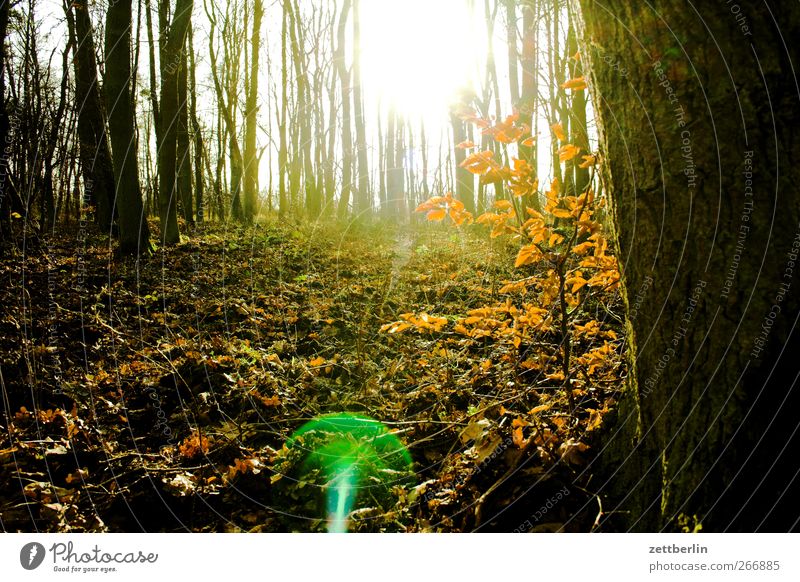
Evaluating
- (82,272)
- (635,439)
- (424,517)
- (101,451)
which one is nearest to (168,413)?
(101,451)

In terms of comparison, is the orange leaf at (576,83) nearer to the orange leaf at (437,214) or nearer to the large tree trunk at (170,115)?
the orange leaf at (437,214)

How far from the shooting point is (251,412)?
2.93m

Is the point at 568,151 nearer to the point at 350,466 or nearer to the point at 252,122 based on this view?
the point at 350,466

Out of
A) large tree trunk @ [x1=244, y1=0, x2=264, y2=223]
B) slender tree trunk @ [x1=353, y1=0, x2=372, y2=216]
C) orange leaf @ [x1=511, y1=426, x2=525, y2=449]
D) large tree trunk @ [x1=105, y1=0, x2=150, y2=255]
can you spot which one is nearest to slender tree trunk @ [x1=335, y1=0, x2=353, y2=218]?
slender tree trunk @ [x1=353, y1=0, x2=372, y2=216]

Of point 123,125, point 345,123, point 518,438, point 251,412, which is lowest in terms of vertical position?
point 251,412

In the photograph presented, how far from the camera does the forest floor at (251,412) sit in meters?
1.95

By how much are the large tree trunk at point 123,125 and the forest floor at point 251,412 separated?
145 centimetres

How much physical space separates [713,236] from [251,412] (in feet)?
8.60

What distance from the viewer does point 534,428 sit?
2.12 meters

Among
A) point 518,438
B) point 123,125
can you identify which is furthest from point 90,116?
point 518,438

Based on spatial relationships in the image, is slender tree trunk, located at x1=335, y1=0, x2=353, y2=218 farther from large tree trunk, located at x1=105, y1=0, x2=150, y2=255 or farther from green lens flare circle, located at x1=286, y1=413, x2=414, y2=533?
green lens flare circle, located at x1=286, y1=413, x2=414, y2=533

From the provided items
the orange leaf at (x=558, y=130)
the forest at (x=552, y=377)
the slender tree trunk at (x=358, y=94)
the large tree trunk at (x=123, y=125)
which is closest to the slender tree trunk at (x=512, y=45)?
the slender tree trunk at (x=358, y=94)

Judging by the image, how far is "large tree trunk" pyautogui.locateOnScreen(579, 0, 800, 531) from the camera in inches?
54.6
